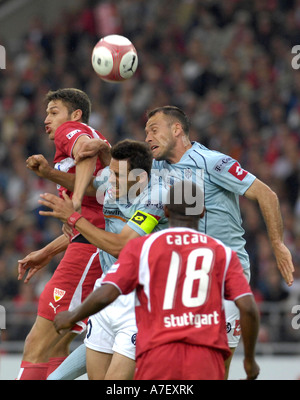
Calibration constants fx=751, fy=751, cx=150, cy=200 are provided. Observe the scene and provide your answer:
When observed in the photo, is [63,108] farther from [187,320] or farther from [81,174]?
[187,320]

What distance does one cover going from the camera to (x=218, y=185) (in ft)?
20.1

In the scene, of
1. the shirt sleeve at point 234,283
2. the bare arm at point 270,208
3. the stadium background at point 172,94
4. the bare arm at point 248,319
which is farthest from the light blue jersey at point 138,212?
the stadium background at point 172,94

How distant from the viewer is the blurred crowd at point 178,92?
12.5 m

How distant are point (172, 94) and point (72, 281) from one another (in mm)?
9164

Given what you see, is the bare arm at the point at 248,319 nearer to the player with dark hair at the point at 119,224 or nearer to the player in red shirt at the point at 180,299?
the player in red shirt at the point at 180,299

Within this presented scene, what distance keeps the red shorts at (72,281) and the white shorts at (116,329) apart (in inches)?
15.6

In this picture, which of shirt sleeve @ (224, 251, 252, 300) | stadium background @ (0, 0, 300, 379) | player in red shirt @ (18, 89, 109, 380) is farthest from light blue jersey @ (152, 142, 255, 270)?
stadium background @ (0, 0, 300, 379)

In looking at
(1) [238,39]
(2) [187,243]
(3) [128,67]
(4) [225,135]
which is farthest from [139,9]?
(2) [187,243]

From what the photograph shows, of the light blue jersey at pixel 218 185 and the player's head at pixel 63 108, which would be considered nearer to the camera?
the light blue jersey at pixel 218 185

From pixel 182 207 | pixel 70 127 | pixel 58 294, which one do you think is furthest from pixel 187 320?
pixel 70 127

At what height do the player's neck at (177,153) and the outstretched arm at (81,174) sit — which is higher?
the player's neck at (177,153)

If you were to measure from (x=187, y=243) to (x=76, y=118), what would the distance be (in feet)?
8.80
